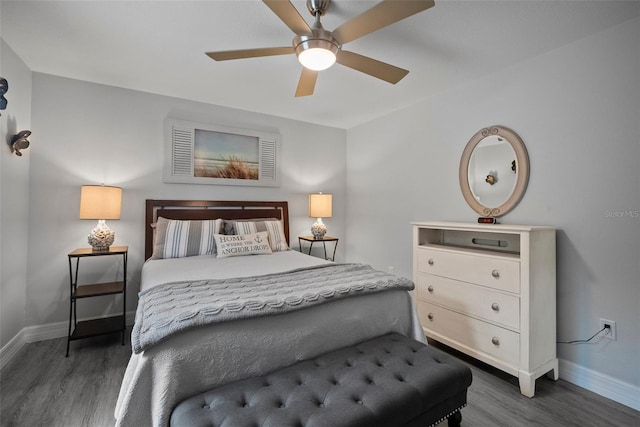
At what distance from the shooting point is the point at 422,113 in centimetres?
331

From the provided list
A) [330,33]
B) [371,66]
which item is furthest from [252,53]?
[371,66]

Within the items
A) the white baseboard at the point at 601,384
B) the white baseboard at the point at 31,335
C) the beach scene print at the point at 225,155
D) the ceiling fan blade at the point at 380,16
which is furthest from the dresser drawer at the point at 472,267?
the white baseboard at the point at 31,335

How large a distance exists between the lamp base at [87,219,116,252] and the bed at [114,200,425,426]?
545mm

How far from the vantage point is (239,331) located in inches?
54.6

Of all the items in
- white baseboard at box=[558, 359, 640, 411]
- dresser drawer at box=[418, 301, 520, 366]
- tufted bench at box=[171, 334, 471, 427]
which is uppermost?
tufted bench at box=[171, 334, 471, 427]

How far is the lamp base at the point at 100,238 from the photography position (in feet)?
8.64

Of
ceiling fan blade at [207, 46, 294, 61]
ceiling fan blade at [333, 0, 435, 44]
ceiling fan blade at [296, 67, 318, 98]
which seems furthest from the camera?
ceiling fan blade at [296, 67, 318, 98]

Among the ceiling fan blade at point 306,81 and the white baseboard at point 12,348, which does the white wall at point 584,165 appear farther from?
the white baseboard at point 12,348

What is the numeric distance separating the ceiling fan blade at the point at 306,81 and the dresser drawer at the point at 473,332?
6.85ft

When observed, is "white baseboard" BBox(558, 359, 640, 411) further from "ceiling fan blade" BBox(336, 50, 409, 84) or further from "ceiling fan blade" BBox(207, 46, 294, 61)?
"ceiling fan blade" BBox(207, 46, 294, 61)

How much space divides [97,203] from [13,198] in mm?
567

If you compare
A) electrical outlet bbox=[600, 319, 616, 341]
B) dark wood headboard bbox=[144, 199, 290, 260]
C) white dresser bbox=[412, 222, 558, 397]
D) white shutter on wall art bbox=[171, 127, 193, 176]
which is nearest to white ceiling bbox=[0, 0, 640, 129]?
white shutter on wall art bbox=[171, 127, 193, 176]

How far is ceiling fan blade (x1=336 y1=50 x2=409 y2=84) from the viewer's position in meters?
1.90

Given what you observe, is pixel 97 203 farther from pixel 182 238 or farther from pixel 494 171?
pixel 494 171
